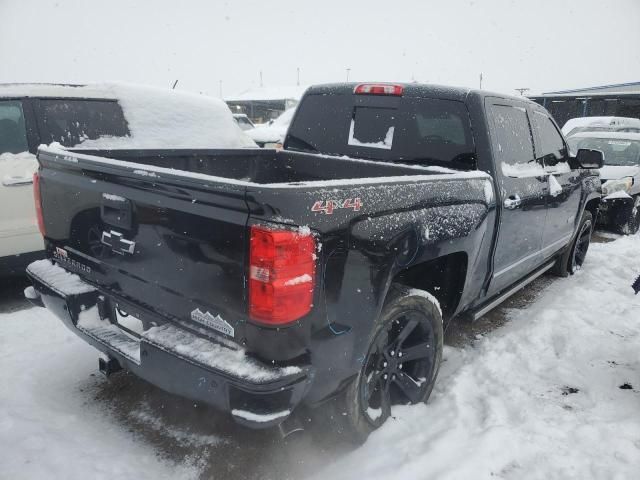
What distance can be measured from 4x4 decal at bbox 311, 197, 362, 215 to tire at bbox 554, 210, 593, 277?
14.6 feet

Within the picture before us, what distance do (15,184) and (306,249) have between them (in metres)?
3.42

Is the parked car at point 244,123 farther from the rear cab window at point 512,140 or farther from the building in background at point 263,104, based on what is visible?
the building in background at point 263,104

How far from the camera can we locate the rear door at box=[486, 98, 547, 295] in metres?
3.25

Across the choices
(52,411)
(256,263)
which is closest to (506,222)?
(256,263)

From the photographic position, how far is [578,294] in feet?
16.1

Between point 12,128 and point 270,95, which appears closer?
point 12,128

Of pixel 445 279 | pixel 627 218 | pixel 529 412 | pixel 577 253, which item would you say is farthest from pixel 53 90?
pixel 627 218

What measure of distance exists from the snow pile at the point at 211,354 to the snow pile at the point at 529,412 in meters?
0.93

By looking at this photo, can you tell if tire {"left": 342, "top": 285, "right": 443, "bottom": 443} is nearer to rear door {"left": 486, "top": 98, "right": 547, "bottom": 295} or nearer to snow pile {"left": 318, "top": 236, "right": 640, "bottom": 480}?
snow pile {"left": 318, "top": 236, "right": 640, "bottom": 480}

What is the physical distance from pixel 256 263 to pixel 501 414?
1.95 meters

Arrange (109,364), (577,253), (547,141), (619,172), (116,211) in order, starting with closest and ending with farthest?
(116,211)
(109,364)
(547,141)
(577,253)
(619,172)

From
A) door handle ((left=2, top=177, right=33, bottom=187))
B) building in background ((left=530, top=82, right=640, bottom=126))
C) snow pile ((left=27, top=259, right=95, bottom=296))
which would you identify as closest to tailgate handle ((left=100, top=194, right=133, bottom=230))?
snow pile ((left=27, top=259, right=95, bottom=296))

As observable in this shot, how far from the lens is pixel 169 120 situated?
550 cm

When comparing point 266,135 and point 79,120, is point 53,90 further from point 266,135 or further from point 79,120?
point 266,135
